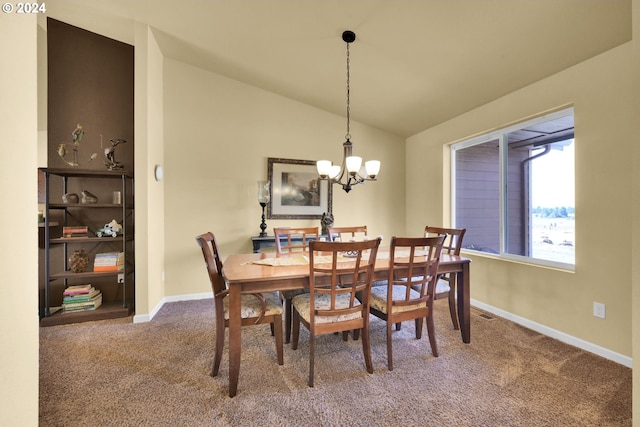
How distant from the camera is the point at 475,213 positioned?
366cm

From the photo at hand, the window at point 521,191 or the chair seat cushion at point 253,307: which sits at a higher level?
the window at point 521,191

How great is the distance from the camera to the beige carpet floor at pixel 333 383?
5.24ft

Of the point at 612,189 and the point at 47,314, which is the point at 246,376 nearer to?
the point at 47,314

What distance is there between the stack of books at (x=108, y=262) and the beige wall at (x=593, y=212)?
170 inches

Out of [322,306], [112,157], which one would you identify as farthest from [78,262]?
[322,306]

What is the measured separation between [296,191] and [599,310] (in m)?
3.40

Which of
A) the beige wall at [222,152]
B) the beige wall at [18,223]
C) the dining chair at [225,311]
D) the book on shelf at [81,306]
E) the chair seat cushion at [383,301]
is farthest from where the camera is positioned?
the beige wall at [222,152]

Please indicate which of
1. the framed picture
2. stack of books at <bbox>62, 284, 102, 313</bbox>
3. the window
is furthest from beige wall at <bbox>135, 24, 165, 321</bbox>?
the window

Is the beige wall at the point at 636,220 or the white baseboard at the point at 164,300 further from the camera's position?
the white baseboard at the point at 164,300

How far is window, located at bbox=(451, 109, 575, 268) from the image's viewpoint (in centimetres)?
262

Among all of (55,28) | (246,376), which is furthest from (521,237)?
(55,28)

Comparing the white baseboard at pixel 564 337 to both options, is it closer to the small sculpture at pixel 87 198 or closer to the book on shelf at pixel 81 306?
the book on shelf at pixel 81 306

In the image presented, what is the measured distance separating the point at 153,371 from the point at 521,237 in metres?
3.69

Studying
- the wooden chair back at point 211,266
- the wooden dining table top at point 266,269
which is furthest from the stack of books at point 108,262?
Result: the wooden chair back at point 211,266
